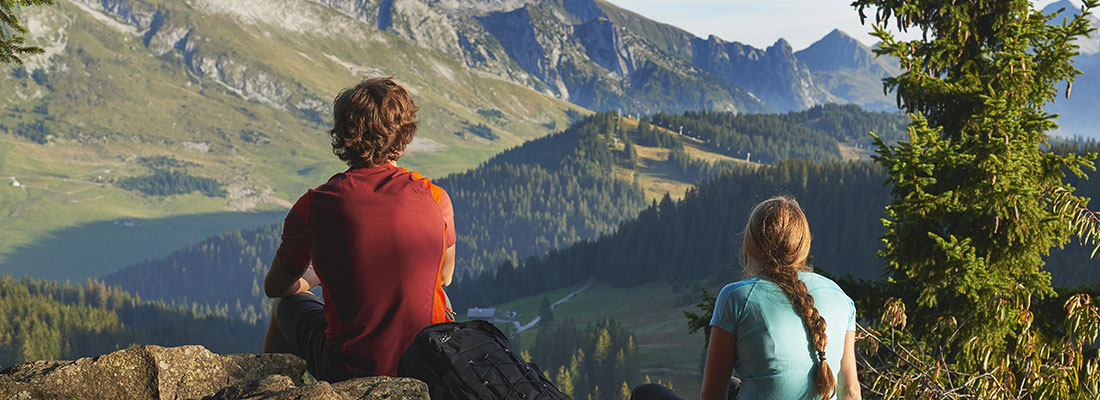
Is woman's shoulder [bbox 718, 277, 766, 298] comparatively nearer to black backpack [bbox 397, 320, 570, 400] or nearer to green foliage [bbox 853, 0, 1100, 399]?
black backpack [bbox 397, 320, 570, 400]

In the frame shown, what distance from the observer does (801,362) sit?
5.46 metres

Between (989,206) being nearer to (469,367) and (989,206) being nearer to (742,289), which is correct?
(742,289)

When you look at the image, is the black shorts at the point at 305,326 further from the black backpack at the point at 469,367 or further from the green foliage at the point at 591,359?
the green foliage at the point at 591,359

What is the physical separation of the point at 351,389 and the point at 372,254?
1.04 metres

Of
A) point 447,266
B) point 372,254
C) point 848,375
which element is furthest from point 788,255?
point 372,254

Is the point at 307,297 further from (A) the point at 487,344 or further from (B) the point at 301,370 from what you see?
(A) the point at 487,344

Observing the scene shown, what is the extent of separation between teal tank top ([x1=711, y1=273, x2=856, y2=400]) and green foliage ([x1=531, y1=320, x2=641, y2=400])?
12897cm

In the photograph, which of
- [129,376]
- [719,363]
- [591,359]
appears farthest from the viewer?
[591,359]

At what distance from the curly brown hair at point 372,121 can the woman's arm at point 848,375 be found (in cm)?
370

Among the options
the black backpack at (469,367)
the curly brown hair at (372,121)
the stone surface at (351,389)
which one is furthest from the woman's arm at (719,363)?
the curly brown hair at (372,121)

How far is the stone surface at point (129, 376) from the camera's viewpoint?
5.50 meters

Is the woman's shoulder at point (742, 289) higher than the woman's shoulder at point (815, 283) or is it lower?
lower

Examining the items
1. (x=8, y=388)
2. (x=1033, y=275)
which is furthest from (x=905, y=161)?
(x=8, y=388)

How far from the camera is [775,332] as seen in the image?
5348 mm
